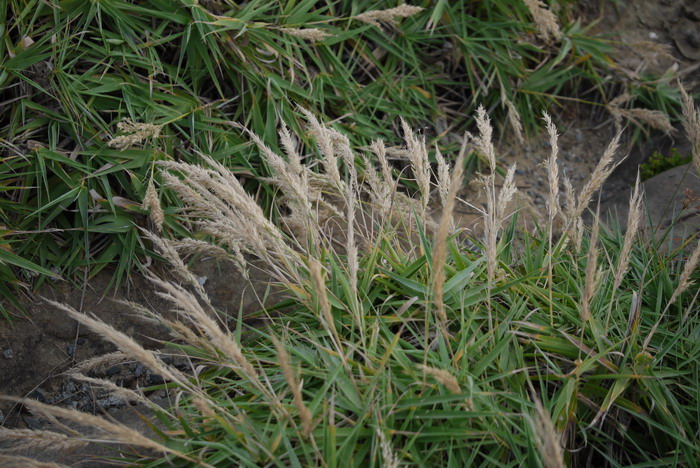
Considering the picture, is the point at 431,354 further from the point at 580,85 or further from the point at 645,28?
the point at 645,28

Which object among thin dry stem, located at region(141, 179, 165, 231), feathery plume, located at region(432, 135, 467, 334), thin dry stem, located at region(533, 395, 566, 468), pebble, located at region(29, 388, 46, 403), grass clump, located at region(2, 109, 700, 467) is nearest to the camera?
thin dry stem, located at region(533, 395, 566, 468)

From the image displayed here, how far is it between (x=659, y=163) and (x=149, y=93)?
97.6 inches

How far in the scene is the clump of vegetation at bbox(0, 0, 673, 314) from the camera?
7.29ft

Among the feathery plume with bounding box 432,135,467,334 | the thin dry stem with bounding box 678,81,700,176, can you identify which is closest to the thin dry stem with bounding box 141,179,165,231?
the feathery plume with bounding box 432,135,467,334

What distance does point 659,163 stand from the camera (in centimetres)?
308

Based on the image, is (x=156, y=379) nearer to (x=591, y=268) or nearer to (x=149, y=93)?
(x=149, y=93)

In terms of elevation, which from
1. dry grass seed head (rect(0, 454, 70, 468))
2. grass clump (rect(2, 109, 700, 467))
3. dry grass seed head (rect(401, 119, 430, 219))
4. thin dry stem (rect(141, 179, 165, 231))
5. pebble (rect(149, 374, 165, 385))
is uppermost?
dry grass seed head (rect(401, 119, 430, 219))

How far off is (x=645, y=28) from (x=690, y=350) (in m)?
2.62

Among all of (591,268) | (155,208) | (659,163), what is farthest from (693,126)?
(155,208)

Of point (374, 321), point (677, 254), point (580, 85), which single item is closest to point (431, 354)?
point (374, 321)

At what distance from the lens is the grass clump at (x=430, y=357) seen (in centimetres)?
140

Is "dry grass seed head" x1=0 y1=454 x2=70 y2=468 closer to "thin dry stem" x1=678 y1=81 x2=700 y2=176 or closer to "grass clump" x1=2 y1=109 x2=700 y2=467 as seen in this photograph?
"grass clump" x1=2 y1=109 x2=700 y2=467

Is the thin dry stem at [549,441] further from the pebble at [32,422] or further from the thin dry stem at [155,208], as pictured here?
the pebble at [32,422]

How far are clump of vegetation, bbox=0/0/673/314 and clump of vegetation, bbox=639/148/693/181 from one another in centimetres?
79
